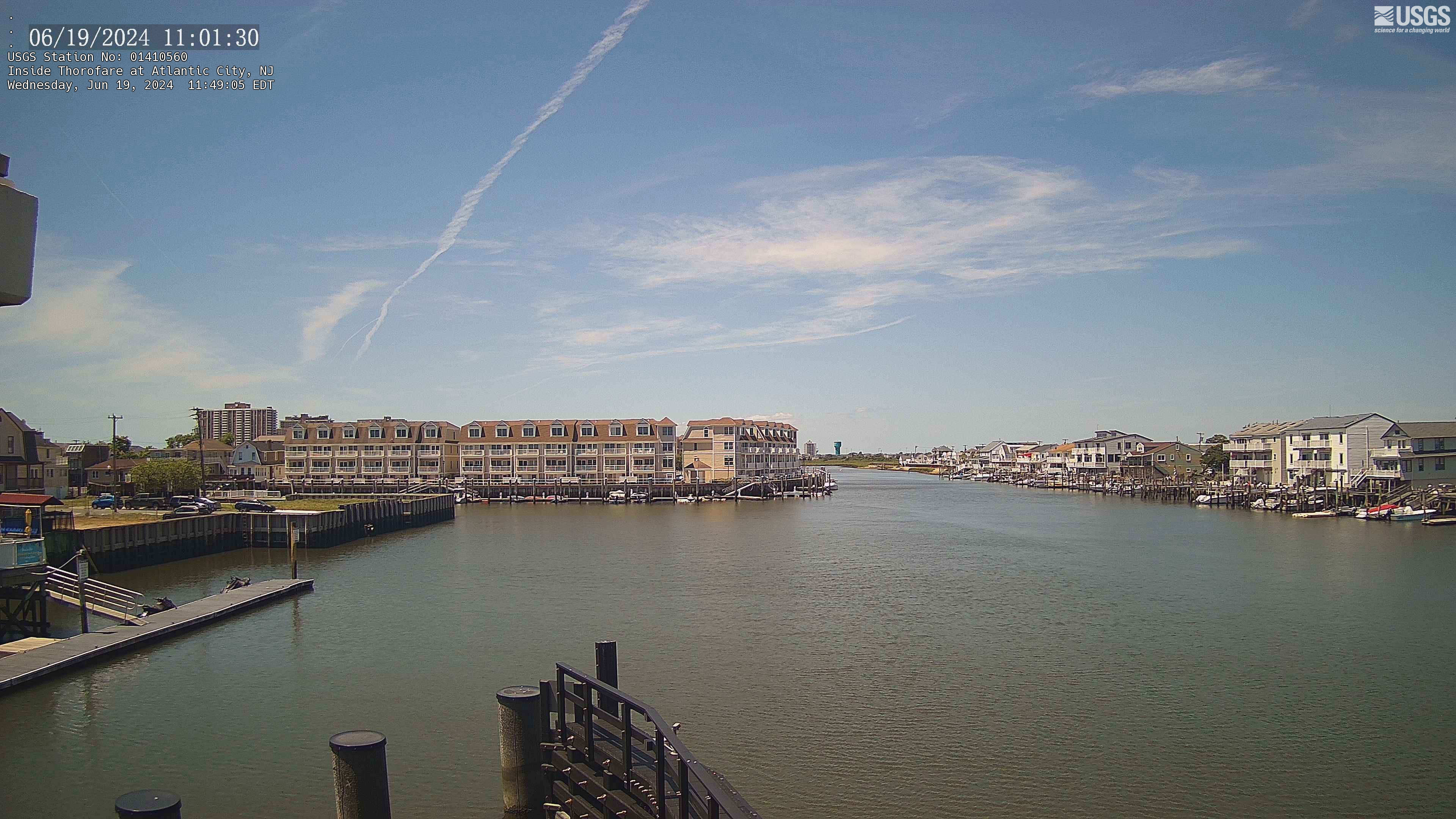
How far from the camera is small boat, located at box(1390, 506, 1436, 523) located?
5416 cm

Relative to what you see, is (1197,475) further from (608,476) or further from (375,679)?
(375,679)

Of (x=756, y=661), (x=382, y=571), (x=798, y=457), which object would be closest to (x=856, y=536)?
(x=382, y=571)

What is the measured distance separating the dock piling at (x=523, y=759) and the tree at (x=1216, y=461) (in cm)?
9689

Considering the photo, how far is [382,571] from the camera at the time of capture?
1368 inches

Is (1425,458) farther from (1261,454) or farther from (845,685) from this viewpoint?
(845,685)

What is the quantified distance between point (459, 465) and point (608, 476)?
15.1 m

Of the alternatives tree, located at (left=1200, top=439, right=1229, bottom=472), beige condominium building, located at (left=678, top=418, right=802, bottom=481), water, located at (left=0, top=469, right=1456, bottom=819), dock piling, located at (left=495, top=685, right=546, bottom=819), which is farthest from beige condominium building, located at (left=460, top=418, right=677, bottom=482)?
dock piling, located at (left=495, top=685, right=546, bottom=819)

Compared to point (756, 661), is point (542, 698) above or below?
above

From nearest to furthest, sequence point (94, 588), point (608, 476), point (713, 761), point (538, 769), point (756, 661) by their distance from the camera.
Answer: point (538, 769) < point (713, 761) < point (756, 661) < point (94, 588) < point (608, 476)

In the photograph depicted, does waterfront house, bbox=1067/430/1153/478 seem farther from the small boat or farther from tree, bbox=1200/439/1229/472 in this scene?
the small boat

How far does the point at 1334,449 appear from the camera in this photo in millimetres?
66875

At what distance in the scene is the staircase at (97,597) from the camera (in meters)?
21.1

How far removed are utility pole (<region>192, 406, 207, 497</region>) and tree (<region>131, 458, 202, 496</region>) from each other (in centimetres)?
42

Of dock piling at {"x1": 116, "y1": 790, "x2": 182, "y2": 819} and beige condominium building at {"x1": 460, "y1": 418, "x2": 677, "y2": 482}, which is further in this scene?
beige condominium building at {"x1": 460, "y1": 418, "x2": 677, "y2": 482}
